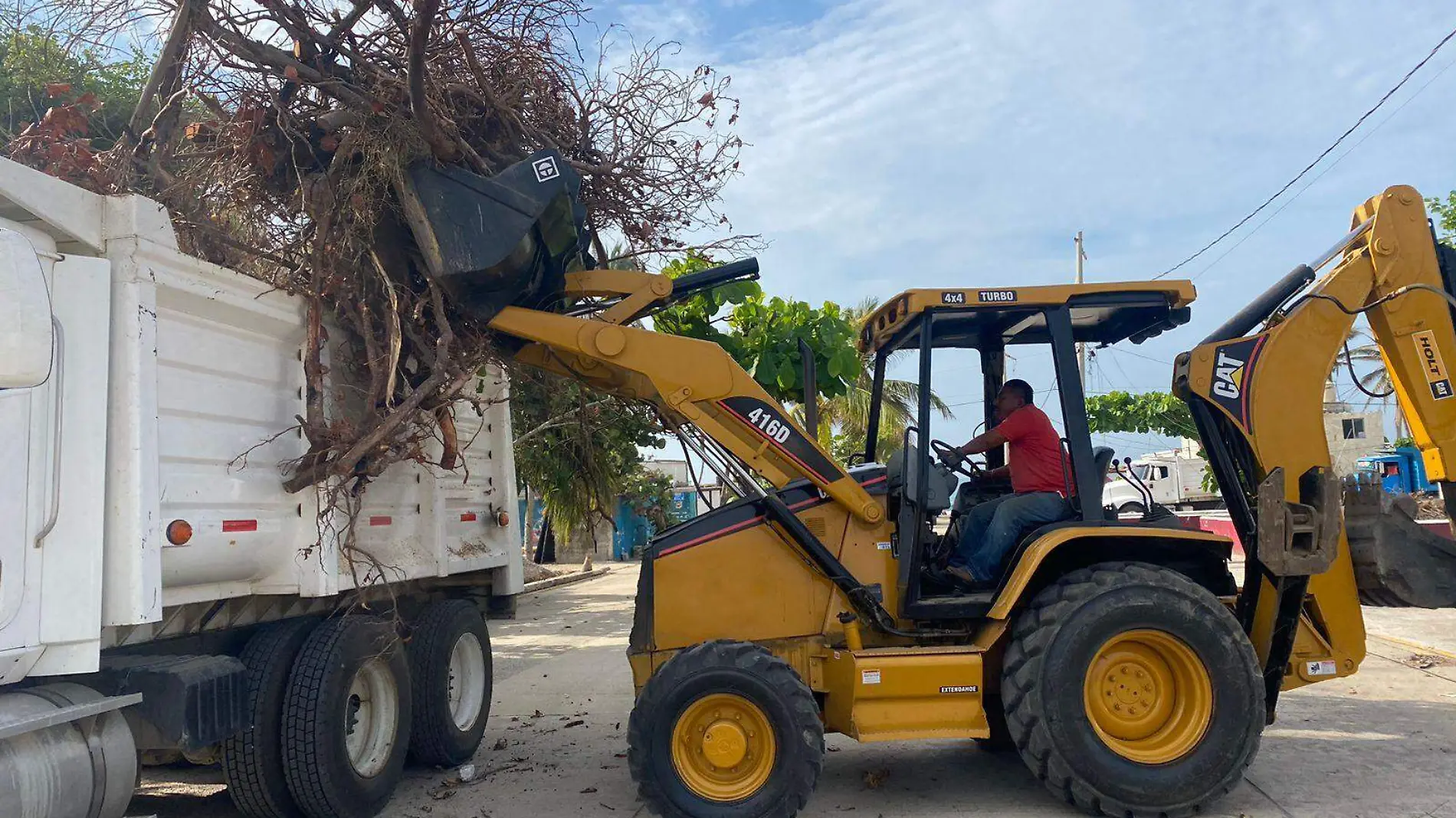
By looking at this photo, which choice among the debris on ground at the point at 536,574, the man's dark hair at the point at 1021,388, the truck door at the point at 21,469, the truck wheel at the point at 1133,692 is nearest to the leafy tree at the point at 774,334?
the man's dark hair at the point at 1021,388

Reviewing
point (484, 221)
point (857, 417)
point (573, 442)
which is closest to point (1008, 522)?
point (484, 221)

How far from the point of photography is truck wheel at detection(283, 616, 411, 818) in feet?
15.8

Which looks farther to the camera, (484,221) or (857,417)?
(857,417)

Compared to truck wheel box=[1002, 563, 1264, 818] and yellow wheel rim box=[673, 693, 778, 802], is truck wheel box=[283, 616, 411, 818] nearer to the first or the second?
yellow wheel rim box=[673, 693, 778, 802]

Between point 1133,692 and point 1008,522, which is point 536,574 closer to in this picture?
point 1008,522

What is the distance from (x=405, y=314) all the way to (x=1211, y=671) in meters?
4.50

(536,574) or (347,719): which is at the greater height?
(536,574)

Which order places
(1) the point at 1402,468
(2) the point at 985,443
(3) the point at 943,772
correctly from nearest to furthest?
(2) the point at 985,443 < (3) the point at 943,772 < (1) the point at 1402,468

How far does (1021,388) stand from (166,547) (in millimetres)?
4447

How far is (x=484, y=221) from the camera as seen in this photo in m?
5.18

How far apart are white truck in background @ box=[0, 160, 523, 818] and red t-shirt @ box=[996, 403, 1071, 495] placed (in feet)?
11.4

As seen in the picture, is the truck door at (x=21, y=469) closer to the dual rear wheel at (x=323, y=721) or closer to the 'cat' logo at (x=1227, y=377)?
the dual rear wheel at (x=323, y=721)

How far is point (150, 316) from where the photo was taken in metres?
3.95

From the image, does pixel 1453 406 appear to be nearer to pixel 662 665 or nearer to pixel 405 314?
pixel 662 665
